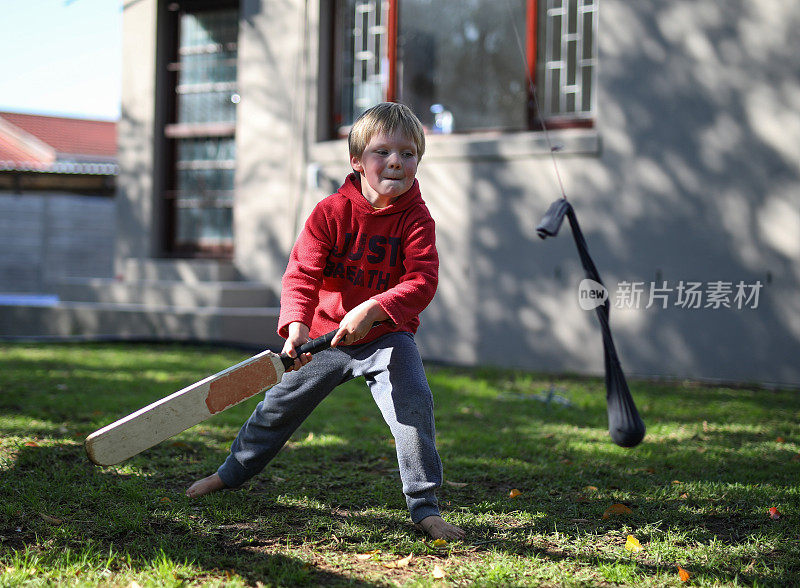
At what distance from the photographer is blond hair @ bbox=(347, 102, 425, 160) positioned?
2932 millimetres

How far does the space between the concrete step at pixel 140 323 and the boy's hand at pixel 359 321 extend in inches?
229

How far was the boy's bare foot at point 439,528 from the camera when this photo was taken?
2.78 metres

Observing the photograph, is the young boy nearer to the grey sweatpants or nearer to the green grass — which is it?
the grey sweatpants

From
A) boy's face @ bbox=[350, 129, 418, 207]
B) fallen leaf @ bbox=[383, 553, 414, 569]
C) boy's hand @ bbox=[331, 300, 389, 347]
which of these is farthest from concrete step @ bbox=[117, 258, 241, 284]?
fallen leaf @ bbox=[383, 553, 414, 569]

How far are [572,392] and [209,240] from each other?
17.9 ft

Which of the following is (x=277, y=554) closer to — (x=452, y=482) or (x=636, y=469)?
(x=452, y=482)

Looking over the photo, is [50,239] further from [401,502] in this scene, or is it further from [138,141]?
[401,502]

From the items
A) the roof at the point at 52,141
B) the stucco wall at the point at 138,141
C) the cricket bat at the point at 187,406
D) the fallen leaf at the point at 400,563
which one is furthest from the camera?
the roof at the point at 52,141

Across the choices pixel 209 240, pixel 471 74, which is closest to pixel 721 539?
pixel 471 74

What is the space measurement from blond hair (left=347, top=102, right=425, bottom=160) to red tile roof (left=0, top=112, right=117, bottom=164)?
2064 cm

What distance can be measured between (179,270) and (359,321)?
7338mm

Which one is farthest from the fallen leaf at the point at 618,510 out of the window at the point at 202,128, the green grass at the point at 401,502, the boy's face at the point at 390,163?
the window at the point at 202,128

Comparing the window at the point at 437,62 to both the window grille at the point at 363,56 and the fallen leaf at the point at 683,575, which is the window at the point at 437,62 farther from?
the fallen leaf at the point at 683,575

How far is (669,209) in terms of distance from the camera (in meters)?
7.01
